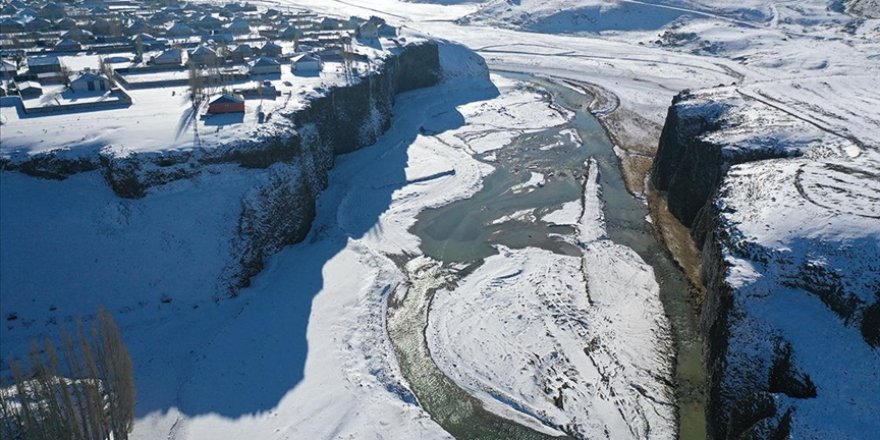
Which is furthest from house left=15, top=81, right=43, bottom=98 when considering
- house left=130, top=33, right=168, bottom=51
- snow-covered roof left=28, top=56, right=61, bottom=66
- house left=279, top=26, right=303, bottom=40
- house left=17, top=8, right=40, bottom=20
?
house left=17, top=8, right=40, bottom=20

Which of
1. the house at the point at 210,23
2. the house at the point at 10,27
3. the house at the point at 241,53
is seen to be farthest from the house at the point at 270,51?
the house at the point at 10,27

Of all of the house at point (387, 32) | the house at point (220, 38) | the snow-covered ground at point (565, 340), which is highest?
the house at point (387, 32)

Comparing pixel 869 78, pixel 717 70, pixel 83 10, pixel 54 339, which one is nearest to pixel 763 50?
pixel 717 70

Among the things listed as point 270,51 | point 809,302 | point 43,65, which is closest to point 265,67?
point 270,51

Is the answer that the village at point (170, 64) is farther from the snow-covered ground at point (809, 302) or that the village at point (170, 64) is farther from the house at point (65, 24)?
the snow-covered ground at point (809, 302)

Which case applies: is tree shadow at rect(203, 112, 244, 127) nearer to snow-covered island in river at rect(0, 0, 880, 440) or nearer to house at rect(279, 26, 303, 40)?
snow-covered island in river at rect(0, 0, 880, 440)

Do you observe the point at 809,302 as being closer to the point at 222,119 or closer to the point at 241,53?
the point at 222,119

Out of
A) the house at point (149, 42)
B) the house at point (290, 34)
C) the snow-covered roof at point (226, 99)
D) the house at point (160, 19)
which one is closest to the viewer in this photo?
the snow-covered roof at point (226, 99)
